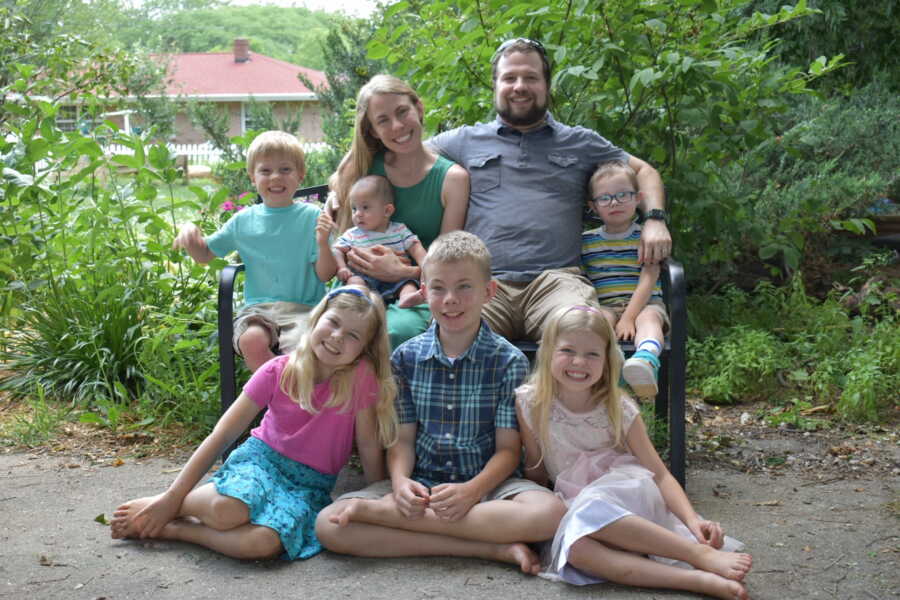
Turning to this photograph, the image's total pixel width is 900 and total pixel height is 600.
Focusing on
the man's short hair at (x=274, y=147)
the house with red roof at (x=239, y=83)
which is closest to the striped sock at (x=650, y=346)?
the man's short hair at (x=274, y=147)

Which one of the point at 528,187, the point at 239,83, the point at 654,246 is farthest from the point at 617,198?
the point at 239,83

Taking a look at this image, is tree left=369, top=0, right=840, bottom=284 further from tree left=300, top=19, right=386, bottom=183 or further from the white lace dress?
tree left=300, top=19, right=386, bottom=183

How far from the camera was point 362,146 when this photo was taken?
3586 mm

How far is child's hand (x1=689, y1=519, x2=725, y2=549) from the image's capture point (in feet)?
8.46

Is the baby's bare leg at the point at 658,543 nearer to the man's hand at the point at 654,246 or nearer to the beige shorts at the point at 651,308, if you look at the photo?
the beige shorts at the point at 651,308

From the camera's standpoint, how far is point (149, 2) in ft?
111

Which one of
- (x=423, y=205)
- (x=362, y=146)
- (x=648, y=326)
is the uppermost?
(x=362, y=146)

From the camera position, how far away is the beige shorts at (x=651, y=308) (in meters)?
3.28

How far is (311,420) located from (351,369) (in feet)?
0.69

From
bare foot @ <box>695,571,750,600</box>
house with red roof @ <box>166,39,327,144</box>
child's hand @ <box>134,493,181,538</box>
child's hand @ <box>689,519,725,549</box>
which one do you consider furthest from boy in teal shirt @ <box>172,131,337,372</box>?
house with red roof @ <box>166,39,327,144</box>

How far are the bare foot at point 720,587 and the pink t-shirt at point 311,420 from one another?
3.64 ft

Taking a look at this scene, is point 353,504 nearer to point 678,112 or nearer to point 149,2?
point 678,112

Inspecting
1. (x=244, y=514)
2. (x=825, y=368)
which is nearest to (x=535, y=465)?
(x=244, y=514)

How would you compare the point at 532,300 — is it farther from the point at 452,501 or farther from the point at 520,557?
the point at 520,557
